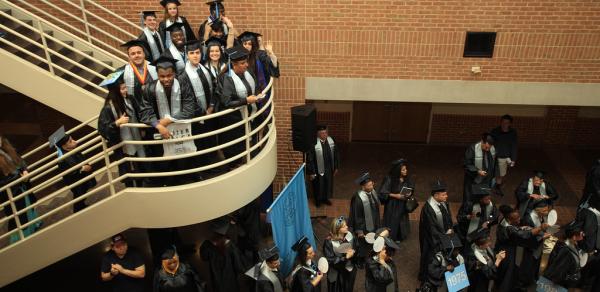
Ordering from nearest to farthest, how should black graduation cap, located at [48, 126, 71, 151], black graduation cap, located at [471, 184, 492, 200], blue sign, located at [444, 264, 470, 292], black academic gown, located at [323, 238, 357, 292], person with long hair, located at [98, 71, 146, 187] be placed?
1. person with long hair, located at [98, 71, 146, 187]
2. black graduation cap, located at [48, 126, 71, 151]
3. blue sign, located at [444, 264, 470, 292]
4. black academic gown, located at [323, 238, 357, 292]
5. black graduation cap, located at [471, 184, 492, 200]

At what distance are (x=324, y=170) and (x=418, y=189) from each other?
7.97 feet

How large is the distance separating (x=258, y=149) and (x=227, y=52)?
1563 mm

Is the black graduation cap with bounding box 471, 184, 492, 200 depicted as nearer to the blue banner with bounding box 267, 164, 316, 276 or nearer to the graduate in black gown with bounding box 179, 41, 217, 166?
the blue banner with bounding box 267, 164, 316, 276

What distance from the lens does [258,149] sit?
7715 mm

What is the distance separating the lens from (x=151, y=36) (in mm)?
7934

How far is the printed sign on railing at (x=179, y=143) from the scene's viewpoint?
632 centimetres

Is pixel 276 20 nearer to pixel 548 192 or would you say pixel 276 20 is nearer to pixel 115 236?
pixel 115 236

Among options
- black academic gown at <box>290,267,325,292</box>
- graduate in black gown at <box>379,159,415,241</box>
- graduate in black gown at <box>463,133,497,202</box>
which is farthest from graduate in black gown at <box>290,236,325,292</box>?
graduate in black gown at <box>463,133,497,202</box>

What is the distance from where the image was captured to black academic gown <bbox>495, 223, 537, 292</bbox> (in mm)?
7535

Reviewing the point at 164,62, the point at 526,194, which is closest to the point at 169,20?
the point at 164,62

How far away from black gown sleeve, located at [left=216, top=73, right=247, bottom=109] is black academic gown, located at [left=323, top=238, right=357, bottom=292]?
7.83 ft

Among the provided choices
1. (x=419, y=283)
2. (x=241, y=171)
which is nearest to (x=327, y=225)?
(x=419, y=283)

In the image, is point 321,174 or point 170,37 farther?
point 321,174

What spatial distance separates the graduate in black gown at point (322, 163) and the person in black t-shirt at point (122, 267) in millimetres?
3892
